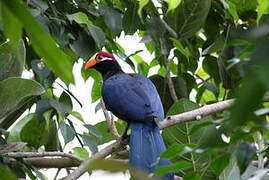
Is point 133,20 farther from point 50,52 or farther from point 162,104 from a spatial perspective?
point 50,52

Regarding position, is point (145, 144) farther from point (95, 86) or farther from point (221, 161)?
point (221, 161)

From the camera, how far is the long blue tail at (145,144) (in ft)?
10.2

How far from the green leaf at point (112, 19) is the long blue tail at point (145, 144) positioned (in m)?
0.64

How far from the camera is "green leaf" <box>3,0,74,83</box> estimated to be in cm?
61

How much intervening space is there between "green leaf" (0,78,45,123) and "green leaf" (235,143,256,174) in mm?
1737

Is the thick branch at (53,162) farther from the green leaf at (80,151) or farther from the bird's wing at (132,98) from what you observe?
the bird's wing at (132,98)

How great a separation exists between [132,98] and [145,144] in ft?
1.80

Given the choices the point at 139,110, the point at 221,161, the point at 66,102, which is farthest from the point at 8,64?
the point at 221,161

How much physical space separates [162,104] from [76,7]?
3.11 feet

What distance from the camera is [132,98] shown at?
3756 millimetres

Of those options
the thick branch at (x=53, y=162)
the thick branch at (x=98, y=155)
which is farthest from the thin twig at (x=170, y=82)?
the thick branch at (x=53, y=162)

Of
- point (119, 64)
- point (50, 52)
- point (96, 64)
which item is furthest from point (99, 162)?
point (119, 64)

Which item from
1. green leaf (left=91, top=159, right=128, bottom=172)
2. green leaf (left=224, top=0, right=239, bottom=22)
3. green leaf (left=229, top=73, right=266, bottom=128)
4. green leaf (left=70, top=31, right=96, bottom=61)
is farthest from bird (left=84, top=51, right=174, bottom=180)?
green leaf (left=229, top=73, right=266, bottom=128)

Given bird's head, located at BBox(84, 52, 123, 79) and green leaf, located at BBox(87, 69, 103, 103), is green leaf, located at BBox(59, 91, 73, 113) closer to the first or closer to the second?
bird's head, located at BBox(84, 52, 123, 79)
